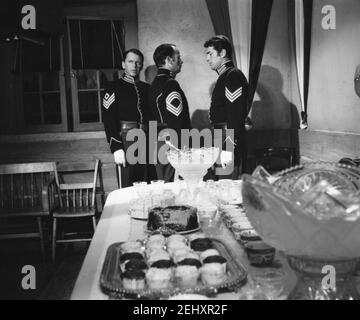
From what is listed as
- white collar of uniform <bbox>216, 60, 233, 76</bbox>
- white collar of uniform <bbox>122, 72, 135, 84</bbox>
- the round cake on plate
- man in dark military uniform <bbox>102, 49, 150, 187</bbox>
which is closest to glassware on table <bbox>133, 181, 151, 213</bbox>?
the round cake on plate

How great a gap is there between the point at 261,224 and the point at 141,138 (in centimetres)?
315

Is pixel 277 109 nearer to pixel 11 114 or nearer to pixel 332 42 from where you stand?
pixel 332 42

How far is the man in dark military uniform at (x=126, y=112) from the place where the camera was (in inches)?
156

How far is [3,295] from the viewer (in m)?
3.25

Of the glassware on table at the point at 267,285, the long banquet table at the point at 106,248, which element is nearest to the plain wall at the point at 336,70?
the long banquet table at the point at 106,248

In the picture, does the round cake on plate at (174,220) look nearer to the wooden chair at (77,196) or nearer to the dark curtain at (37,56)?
the wooden chair at (77,196)

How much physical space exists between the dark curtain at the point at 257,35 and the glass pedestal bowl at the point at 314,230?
11.7ft

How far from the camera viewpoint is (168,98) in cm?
349

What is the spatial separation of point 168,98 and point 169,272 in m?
2.64

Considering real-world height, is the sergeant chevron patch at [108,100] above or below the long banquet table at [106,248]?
above

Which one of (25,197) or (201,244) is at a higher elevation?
(201,244)

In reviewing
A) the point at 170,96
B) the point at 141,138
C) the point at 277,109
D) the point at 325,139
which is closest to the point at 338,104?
the point at 325,139

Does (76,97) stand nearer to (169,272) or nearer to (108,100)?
(108,100)

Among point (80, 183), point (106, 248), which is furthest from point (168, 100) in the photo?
point (106, 248)
